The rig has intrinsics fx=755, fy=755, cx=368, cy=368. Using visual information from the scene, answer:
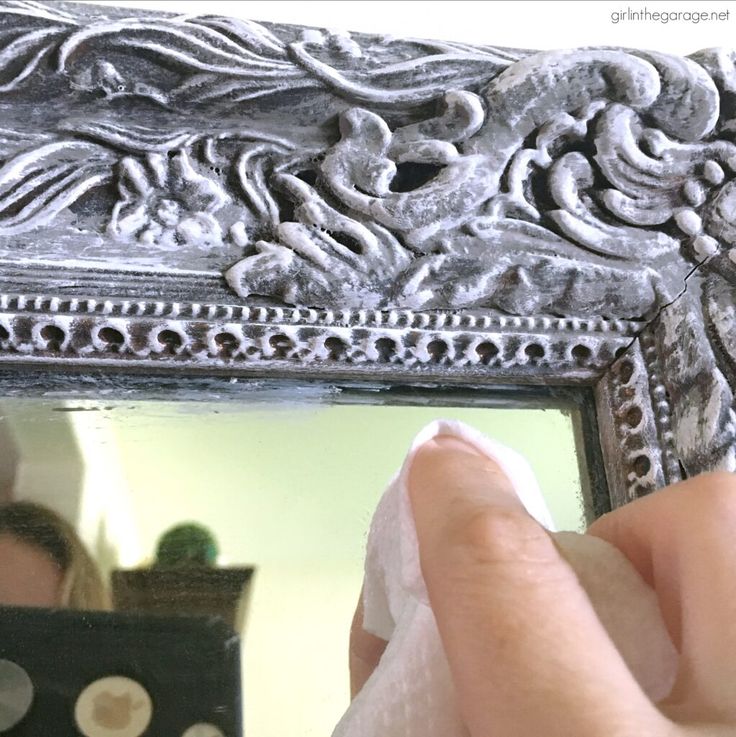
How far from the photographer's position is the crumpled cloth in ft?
1.14

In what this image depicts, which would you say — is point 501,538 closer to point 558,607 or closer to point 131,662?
point 558,607

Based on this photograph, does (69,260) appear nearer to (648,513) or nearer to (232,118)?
(232,118)

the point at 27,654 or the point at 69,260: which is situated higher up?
the point at 69,260

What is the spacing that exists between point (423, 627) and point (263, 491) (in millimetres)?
198

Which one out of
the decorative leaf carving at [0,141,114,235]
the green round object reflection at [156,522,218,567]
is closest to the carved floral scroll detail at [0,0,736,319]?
the decorative leaf carving at [0,141,114,235]

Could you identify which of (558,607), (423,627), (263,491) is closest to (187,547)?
(263,491)

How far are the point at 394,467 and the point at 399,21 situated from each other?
18.0 inches

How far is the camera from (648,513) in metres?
0.37

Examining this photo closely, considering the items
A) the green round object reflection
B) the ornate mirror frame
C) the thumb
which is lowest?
the thumb

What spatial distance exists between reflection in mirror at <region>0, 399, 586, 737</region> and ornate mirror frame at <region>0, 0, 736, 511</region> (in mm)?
25

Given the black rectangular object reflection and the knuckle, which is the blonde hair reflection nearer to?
the black rectangular object reflection

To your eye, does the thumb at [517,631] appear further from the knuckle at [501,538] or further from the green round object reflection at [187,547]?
the green round object reflection at [187,547]

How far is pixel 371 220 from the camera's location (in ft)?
1.86

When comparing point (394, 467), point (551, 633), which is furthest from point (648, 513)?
point (394, 467)
